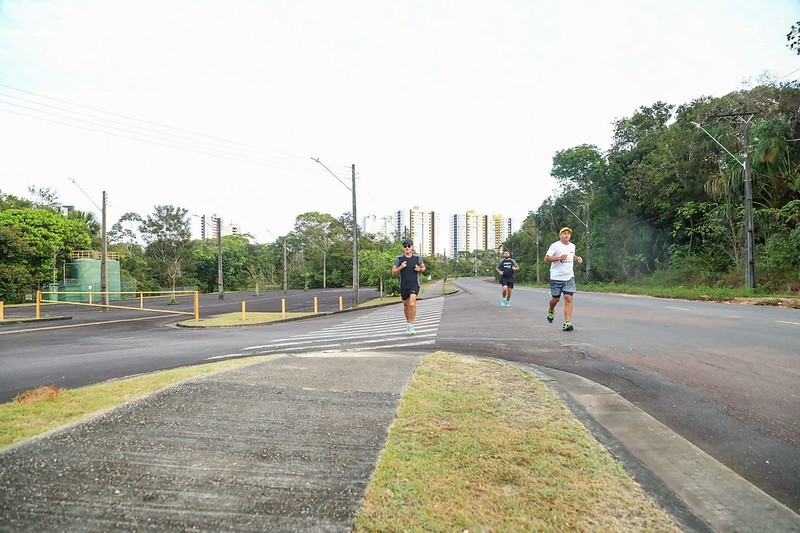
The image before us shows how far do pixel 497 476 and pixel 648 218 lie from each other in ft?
132

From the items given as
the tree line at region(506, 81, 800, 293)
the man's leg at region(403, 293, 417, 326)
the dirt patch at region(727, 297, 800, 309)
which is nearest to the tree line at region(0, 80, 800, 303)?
the tree line at region(506, 81, 800, 293)

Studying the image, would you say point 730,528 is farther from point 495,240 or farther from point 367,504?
point 495,240

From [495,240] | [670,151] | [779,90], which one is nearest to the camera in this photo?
[779,90]

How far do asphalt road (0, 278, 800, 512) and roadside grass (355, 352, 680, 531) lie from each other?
1.07 meters

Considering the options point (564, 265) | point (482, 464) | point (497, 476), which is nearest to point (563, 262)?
point (564, 265)

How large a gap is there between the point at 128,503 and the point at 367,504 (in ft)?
4.02

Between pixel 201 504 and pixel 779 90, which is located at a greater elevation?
pixel 779 90

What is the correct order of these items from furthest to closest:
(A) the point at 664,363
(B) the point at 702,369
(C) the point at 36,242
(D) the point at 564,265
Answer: (C) the point at 36,242 < (D) the point at 564,265 < (A) the point at 664,363 < (B) the point at 702,369

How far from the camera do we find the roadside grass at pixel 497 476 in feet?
7.21

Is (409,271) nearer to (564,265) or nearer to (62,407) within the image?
(564,265)

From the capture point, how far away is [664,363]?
6000 mm

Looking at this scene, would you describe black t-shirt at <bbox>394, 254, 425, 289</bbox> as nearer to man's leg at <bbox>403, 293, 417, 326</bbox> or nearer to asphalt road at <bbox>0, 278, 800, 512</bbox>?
man's leg at <bbox>403, 293, 417, 326</bbox>

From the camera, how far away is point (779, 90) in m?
26.2

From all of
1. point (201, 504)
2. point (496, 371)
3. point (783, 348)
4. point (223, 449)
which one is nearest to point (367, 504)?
point (201, 504)
